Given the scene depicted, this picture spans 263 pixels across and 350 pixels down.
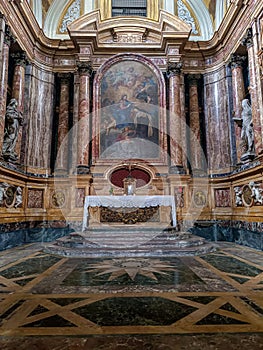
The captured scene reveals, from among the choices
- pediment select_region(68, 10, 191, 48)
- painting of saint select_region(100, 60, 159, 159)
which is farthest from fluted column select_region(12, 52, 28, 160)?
painting of saint select_region(100, 60, 159, 159)

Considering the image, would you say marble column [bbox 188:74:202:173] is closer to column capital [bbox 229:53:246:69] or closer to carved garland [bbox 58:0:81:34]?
column capital [bbox 229:53:246:69]

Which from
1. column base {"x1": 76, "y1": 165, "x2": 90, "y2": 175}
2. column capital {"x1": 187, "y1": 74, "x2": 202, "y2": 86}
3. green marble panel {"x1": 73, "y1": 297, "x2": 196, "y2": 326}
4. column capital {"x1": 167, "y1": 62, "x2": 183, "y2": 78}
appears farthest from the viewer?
column capital {"x1": 187, "y1": 74, "x2": 202, "y2": 86}

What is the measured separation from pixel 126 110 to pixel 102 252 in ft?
20.3

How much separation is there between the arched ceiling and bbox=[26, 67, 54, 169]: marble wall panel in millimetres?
2429

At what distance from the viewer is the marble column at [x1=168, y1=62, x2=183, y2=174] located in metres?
9.67

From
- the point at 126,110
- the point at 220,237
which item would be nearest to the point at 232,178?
the point at 220,237

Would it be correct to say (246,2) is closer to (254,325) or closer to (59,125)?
(59,125)

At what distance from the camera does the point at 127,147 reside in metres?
9.95

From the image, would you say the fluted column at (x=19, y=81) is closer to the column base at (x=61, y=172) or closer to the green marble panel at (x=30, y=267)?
the column base at (x=61, y=172)

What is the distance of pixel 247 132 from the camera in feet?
27.2

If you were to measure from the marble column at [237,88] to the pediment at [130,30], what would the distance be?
2.21 meters

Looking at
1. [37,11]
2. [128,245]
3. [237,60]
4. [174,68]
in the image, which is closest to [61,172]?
[128,245]

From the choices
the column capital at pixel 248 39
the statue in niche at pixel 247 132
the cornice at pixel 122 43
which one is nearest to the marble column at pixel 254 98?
the column capital at pixel 248 39

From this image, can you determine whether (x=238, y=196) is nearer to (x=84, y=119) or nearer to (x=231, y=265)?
(x=231, y=265)
